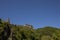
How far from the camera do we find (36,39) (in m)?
45.7

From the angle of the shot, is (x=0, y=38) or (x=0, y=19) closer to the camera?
(x=0, y=38)

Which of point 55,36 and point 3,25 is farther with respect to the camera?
point 55,36

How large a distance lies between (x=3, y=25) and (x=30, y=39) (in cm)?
870

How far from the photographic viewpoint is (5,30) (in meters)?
37.4

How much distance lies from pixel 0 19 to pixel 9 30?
2.84 meters

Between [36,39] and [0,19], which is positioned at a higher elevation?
[0,19]

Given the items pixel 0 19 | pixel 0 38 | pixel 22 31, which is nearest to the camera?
pixel 0 38

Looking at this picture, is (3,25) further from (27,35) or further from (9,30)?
(27,35)

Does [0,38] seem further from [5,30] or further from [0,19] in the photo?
[0,19]

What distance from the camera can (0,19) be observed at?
39469 mm

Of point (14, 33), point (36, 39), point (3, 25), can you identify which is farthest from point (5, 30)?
point (36, 39)

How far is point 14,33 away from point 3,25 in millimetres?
3952

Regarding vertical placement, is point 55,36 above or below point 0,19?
below

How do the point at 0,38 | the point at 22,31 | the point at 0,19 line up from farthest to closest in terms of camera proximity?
the point at 22,31
the point at 0,19
the point at 0,38
